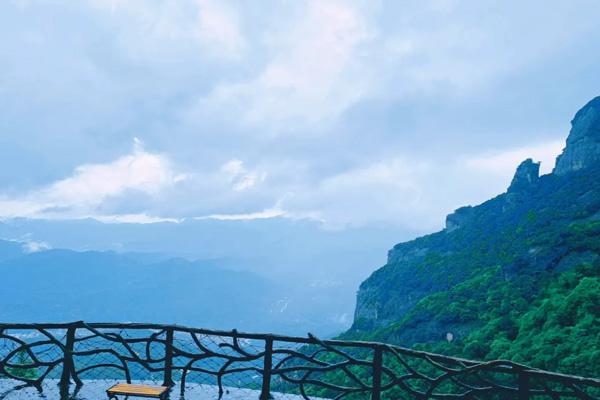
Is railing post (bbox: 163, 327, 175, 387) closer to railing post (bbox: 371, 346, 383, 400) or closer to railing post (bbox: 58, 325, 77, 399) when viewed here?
railing post (bbox: 58, 325, 77, 399)

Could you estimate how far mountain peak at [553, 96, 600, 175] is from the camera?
83.6 m

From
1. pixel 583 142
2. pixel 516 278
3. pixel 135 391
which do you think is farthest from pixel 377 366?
pixel 583 142

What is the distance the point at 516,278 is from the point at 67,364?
175ft

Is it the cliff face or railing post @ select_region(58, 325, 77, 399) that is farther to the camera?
the cliff face

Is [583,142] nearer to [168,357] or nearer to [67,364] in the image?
[168,357]

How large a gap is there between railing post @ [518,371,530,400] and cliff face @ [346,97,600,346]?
148ft

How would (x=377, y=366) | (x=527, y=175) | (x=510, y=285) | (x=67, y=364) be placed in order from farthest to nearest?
(x=527, y=175) → (x=510, y=285) → (x=67, y=364) → (x=377, y=366)

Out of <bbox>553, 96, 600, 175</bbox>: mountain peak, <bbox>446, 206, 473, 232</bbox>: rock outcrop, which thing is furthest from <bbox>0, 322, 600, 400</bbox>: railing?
<bbox>446, 206, 473, 232</bbox>: rock outcrop

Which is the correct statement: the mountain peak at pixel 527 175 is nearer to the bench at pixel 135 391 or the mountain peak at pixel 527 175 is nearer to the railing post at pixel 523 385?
the railing post at pixel 523 385

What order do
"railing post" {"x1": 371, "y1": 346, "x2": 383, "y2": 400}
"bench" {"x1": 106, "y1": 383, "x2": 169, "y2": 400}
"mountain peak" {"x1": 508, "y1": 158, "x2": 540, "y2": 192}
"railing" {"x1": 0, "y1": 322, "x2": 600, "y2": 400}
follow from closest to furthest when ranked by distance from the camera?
"railing" {"x1": 0, "y1": 322, "x2": 600, "y2": 400} → "railing post" {"x1": 371, "y1": 346, "x2": 383, "y2": 400} → "bench" {"x1": 106, "y1": 383, "x2": 169, "y2": 400} → "mountain peak" {"x1": 508, "y1": 158, "x2": 540, "y2": 192}

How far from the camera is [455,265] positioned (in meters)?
79.7

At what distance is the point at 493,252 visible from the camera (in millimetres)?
73125

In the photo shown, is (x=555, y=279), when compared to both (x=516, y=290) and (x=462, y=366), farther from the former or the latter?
(x=462, y=366)

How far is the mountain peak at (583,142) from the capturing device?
83562 millimetres
